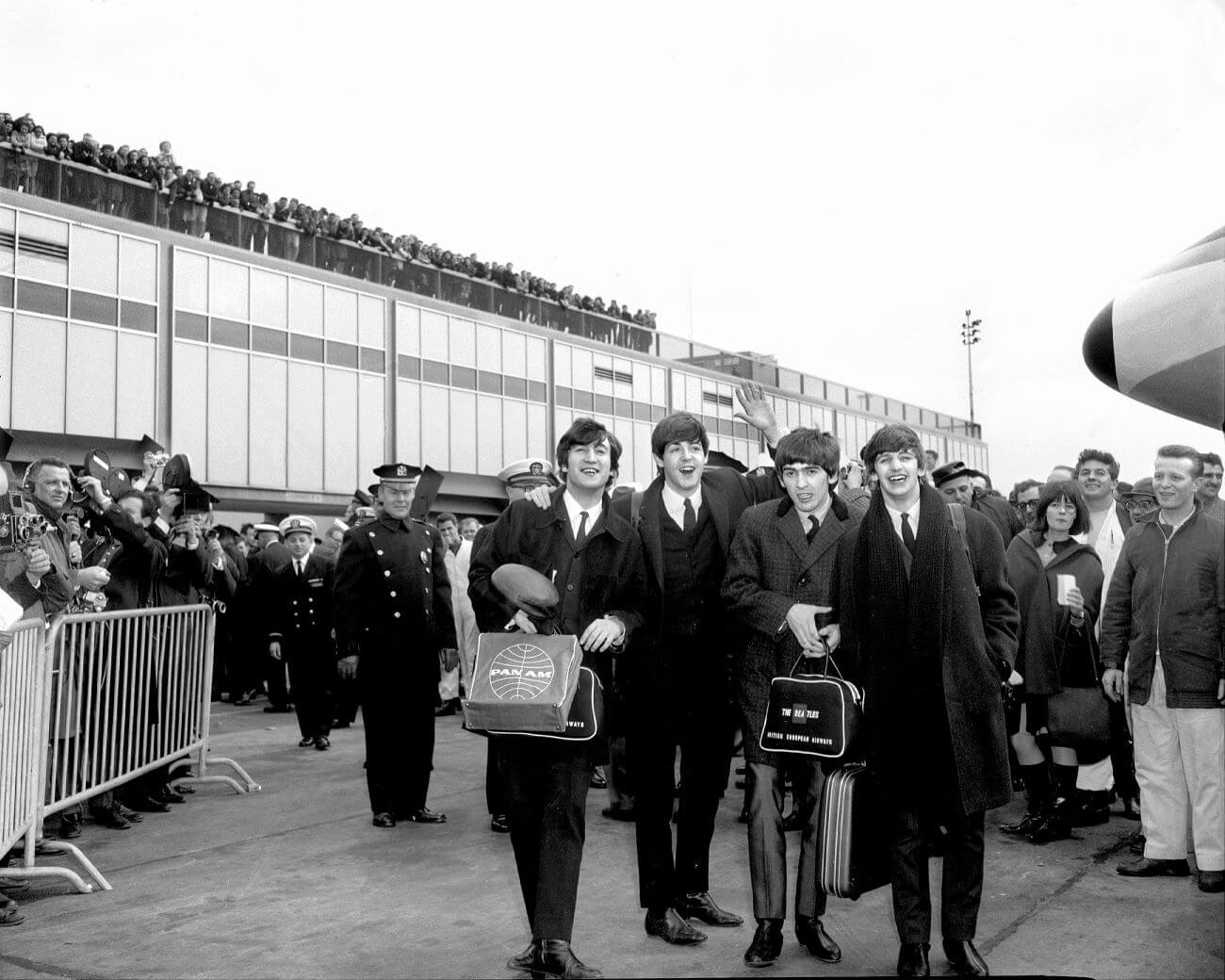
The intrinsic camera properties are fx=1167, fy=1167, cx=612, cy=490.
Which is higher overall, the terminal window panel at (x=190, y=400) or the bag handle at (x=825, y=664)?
the terminal window panel at (x=190, y=400)

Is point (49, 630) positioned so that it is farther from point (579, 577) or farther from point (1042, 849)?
point (1042, 849)

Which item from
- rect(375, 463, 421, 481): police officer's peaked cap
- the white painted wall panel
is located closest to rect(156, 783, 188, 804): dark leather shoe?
rect(375, 463, 421, 481): police officer's peaked cap

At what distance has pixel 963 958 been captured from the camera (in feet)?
12.7

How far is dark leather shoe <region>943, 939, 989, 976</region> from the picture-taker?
3.84 metres

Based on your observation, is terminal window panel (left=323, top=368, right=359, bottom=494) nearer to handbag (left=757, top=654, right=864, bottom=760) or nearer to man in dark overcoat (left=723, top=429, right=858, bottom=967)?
man in dark overcoat (left=723, top=429, right=858, bottom=967)

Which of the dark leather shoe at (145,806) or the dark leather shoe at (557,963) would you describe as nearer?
the dark leather shoe at (557,963)

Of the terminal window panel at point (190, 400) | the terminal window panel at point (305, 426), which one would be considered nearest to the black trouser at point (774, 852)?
the terminal window panel at point (190, 400)

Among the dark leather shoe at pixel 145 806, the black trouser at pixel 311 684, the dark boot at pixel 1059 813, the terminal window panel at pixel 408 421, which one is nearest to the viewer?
the dark boot at pixel 1059 813

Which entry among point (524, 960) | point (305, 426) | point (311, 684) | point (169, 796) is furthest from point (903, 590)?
point (305, 426)

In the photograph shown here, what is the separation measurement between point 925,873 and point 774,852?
1.72ft

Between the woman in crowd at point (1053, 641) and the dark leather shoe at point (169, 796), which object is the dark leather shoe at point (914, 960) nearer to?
the woman in crowd at point (1053, 641)

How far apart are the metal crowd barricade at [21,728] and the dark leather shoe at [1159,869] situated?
15.9ft

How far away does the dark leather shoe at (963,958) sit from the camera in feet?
12.6

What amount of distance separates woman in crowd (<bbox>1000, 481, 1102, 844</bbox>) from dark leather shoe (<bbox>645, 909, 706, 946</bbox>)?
2.39 metres
